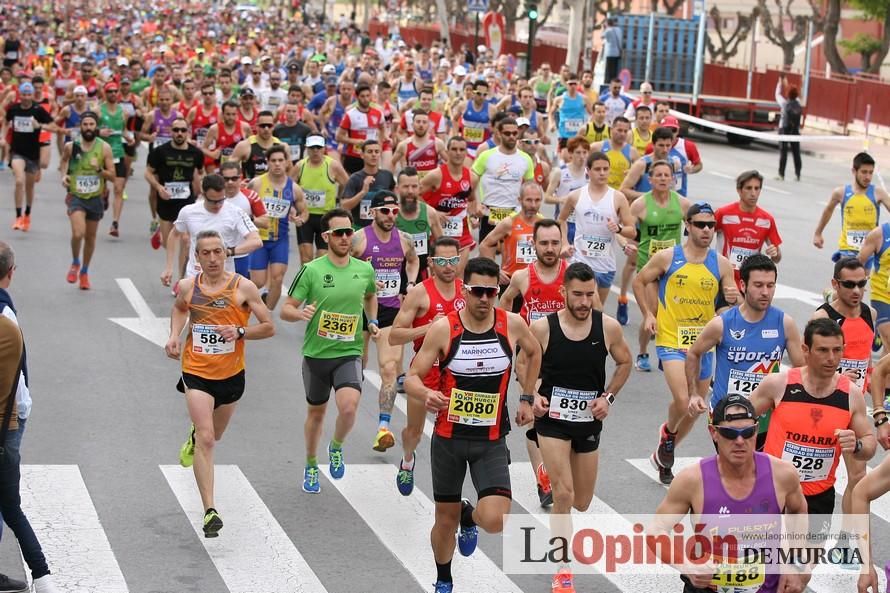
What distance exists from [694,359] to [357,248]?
11.8 ft

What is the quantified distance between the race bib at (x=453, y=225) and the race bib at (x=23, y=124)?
7833mm

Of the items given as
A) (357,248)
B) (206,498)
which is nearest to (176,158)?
(357,248)

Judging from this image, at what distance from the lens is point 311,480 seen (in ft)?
34.1

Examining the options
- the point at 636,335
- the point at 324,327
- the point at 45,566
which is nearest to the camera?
the point at 45,566

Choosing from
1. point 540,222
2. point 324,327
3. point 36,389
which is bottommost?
point 36,389

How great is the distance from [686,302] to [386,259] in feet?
8.02

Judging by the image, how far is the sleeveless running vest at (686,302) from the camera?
36.6 ft

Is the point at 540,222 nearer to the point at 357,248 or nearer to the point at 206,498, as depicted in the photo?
the point at 357,248

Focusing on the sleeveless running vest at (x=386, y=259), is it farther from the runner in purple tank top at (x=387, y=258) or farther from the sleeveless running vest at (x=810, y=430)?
the sleeveless running vest at (x=810, y=430)

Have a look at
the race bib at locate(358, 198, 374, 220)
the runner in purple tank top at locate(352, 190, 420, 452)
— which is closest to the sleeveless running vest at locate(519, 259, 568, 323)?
the runner in purple tank top at locate(352, 190, 420, 452)

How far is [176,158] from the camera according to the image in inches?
680

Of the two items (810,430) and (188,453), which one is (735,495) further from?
(188,453)

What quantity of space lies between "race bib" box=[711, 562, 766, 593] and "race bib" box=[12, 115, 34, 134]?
52.2 feet

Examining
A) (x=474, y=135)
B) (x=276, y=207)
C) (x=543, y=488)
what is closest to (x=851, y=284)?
(x=543, y=488)
